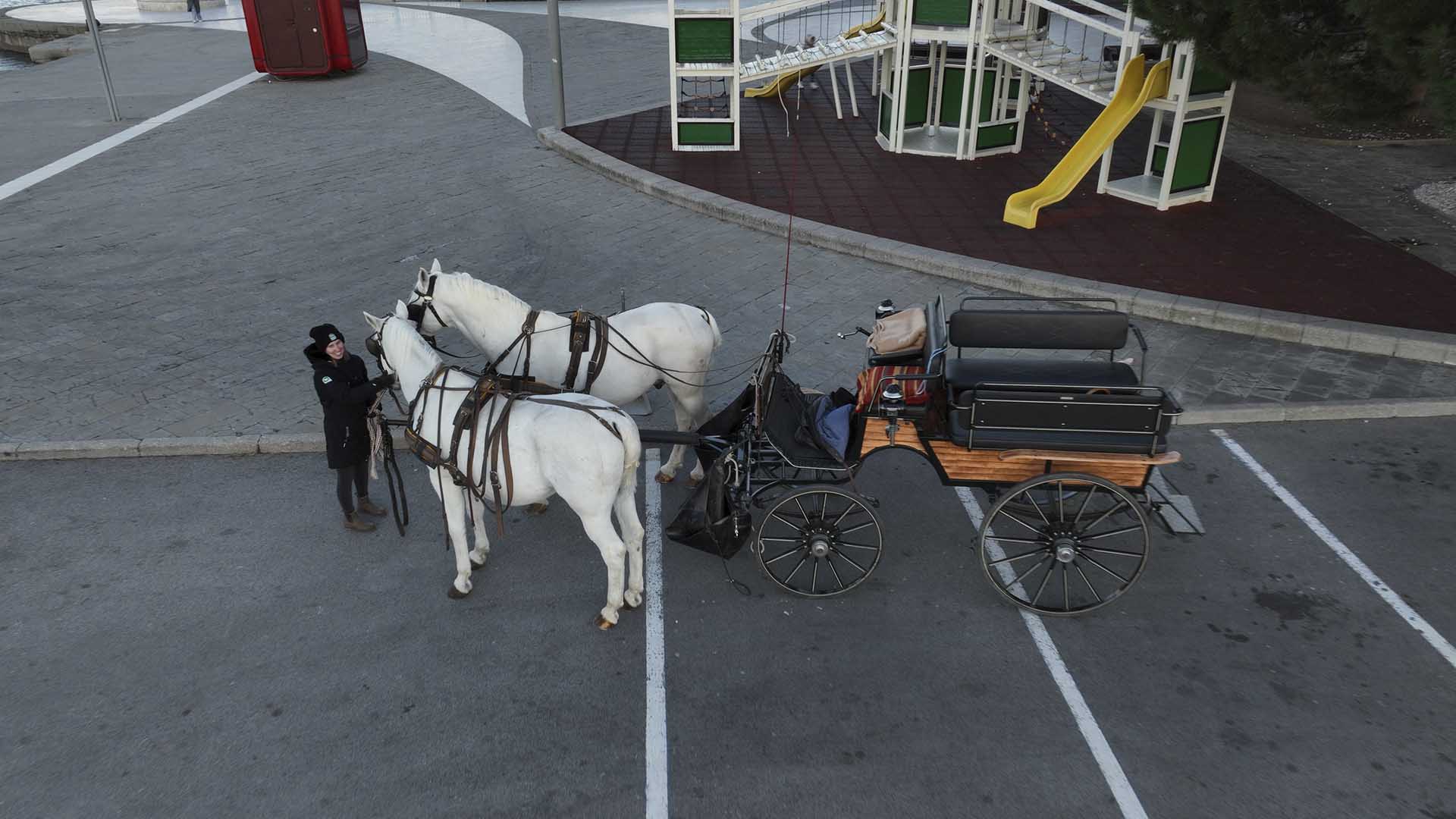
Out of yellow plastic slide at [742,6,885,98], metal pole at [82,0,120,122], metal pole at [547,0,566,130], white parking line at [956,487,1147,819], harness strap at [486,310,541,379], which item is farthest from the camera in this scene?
metal pole at [82,0,120,122]

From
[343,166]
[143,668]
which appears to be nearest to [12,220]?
[343,166]

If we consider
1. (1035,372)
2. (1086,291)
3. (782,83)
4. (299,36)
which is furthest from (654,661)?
(299,36)

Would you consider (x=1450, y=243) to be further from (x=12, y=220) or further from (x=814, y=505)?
(x=12, y=220)

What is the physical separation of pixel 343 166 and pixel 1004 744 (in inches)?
497

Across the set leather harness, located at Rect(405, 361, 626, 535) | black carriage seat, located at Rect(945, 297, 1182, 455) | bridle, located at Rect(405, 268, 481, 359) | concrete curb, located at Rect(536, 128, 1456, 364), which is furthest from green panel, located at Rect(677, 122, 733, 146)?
leather harness, located at Rect(405, 361, 626, 535)

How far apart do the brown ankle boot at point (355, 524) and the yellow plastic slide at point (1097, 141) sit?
26.5ft

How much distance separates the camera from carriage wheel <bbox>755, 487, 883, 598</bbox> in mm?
5637

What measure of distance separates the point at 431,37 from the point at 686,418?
68.1 ft

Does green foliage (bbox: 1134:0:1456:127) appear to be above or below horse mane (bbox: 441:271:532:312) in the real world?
above

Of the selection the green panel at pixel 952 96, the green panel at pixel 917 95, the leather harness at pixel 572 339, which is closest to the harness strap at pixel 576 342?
the leather harness at pixel 572 339

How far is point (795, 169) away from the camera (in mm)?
13586

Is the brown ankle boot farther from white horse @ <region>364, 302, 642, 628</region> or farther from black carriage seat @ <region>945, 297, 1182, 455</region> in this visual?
Answer: black carriage seat @ <region>945, 297, 1182, 455</region>

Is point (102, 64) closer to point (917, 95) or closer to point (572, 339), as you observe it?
point (917, 95)

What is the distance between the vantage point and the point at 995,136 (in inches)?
550
